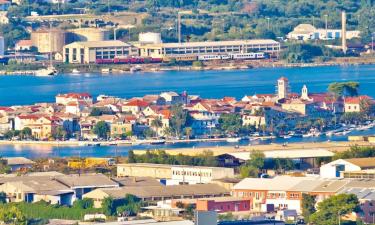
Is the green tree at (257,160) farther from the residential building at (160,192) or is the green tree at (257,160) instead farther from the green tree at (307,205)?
the green tree at (307,205)

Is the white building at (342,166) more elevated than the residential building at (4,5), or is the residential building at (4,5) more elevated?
the white building at (342,166)

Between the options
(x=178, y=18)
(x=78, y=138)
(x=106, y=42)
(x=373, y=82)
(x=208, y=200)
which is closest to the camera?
(x=208, y=200)

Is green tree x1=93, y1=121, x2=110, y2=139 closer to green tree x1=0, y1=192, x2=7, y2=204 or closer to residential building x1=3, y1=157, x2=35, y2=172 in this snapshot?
residential building x1=3, y1=157, x2=35, y2=172

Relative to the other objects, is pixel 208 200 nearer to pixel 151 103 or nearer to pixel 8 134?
pixel 8 134

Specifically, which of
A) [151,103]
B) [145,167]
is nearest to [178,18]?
[151,103]

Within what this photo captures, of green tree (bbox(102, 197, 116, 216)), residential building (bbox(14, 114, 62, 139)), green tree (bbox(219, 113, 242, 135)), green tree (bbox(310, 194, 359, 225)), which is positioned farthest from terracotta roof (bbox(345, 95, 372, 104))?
green tree (bbox(310, 194, 359, 225))

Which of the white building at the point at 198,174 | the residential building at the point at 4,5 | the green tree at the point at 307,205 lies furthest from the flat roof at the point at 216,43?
the green tree at the point at 307,205

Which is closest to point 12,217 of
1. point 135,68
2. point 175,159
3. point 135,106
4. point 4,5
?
point 175,159
